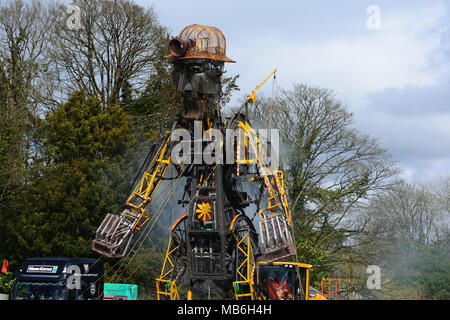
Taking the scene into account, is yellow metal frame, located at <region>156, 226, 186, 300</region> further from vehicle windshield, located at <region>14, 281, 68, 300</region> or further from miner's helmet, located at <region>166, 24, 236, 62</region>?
miner's helmet, located at <region>166, 24, 236, 62</region>

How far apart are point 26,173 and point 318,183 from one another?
15.6 metres

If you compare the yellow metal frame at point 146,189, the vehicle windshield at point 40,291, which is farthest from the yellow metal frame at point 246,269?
the vehicle windshield at point 40,291

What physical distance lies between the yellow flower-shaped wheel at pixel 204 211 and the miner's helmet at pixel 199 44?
3.98 m

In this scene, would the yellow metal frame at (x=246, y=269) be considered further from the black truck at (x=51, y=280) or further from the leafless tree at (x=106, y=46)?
the leafless tree at (x=106, y=46)

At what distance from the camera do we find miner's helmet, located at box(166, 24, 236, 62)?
50.5ft

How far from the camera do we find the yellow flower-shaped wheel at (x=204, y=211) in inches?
615

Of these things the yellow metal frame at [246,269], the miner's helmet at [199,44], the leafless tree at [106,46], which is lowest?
the yellow metal frame at [246,269]

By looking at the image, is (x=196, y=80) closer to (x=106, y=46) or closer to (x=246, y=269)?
(x=246, y=269)

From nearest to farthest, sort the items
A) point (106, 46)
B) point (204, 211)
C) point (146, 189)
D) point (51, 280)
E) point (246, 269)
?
1. point (246, 269)
2. point (204, 211)
3. point (146, 189)
4. point (51, 280)
5. point (106, 46)

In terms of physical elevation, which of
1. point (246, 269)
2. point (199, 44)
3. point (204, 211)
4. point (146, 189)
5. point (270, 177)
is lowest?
point (246, 269)

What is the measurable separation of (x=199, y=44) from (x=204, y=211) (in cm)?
454

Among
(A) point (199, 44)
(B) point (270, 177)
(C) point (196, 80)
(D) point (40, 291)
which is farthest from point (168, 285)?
(A) point (199, 44)

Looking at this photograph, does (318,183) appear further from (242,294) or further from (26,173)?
(242,294)

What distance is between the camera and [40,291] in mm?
17734
